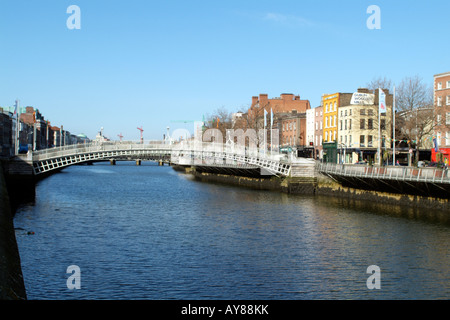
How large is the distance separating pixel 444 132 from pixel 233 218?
31.3m

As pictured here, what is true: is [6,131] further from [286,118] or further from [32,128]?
[286,118]

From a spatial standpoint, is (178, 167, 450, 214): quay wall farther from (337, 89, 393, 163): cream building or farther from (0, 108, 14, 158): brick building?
(0, 108, 14, 158): brick building

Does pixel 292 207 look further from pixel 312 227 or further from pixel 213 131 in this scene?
pixel 213 131

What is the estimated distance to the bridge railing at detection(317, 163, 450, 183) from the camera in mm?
31188

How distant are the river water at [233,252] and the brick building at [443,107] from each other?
67.4 ft

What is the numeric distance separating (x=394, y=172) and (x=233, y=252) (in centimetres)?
1752

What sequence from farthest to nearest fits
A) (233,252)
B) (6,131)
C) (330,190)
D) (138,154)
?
1. (6,131)
2. (138,154)
3. (330,190)
4. (233,252)

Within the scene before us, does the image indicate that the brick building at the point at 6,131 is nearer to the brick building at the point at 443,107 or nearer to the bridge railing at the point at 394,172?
the bridge railing at the point at 394,172

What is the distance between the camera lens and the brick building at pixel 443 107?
53.2 m

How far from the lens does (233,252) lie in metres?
21.9

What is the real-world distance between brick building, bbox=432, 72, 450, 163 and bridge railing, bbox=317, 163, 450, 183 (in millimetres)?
14294

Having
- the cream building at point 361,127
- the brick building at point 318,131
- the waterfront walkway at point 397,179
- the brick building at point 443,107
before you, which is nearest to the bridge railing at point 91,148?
the waterfront walkway at point 397,179

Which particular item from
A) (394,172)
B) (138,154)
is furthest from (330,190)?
(138,154)

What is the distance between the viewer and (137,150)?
5794cm
